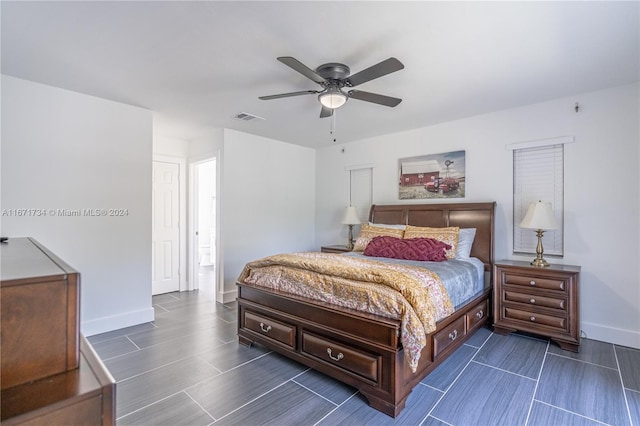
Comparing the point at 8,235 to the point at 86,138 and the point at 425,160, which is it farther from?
the point at 425,160

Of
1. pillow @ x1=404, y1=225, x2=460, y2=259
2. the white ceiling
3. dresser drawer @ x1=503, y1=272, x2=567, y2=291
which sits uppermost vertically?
the white ceiling

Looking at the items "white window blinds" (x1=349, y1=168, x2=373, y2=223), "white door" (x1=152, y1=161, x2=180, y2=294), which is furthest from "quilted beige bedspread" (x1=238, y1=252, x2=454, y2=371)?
"white door" (x1=152, y1=161, x2=180, y2=294)

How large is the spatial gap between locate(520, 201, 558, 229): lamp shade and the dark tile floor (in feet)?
3.94

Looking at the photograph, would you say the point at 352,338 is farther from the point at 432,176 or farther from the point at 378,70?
the point at 432,176

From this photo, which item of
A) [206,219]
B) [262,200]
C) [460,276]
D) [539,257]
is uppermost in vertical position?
[262,200]

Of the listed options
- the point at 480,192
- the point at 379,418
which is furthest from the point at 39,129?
the point at 480,192

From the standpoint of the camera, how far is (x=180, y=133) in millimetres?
4848

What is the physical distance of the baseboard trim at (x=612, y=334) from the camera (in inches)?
118

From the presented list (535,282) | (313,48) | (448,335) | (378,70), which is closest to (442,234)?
(535,282)

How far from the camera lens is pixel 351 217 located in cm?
496

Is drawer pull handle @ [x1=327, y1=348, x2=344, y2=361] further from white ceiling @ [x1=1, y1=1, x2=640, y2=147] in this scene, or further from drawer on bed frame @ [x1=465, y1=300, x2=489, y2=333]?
white ceiling @ [x1=1, y1=1, x2=640, y2=147]

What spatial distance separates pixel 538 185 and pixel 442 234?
A: 1.20m

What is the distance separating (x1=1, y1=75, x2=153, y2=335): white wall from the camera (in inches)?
116

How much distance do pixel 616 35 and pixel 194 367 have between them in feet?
13.5
